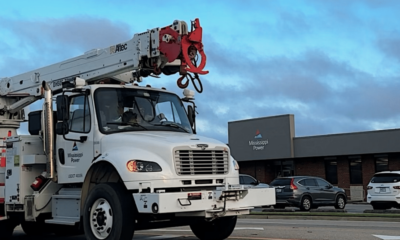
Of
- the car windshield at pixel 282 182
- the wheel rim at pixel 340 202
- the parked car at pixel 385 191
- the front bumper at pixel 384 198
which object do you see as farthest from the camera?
the wheel rim at pixel 340 202

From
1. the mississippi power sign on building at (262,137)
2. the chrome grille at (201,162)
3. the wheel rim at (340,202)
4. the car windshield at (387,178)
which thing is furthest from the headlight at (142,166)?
the mississippi power sign on building at (262,137)

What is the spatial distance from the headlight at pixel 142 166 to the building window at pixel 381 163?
31073 mm

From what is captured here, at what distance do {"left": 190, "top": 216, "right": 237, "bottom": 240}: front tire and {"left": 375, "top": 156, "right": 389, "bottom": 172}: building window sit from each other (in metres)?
28.9

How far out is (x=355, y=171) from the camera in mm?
38406

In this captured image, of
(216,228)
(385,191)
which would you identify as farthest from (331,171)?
(216,228)

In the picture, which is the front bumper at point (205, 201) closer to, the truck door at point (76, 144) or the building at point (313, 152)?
the truck door at point (76, 144)

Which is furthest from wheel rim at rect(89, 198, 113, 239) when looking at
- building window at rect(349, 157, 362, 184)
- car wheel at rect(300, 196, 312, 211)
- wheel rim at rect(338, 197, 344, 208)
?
building window at rect(349, 157, 362, 184)

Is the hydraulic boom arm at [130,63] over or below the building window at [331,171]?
over

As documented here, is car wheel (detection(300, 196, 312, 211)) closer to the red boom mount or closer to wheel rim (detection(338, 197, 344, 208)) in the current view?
wheel rim (detection(338, 197, 344, 208))

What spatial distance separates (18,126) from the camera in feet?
39.8

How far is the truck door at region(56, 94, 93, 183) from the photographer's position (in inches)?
366

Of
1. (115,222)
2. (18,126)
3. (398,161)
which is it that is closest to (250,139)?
(398,161)

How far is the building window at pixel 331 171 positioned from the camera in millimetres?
39406

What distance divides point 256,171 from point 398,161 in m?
11.2
